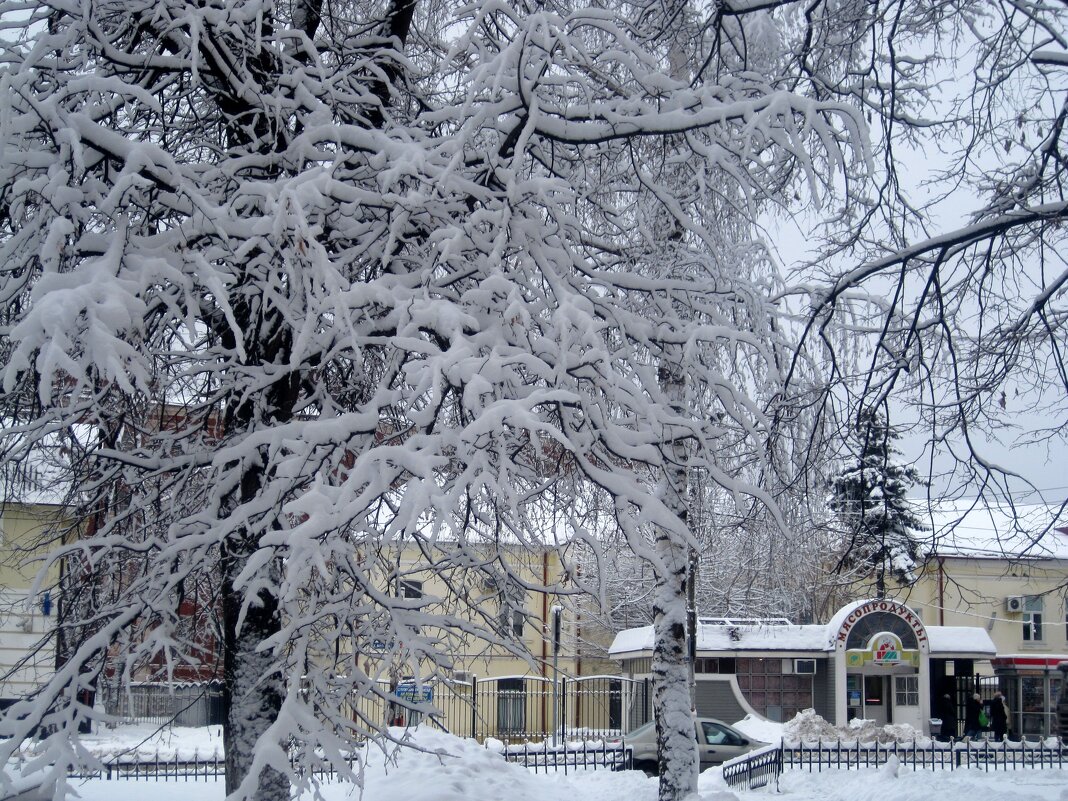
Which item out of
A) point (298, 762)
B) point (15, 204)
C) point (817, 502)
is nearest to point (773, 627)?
point (817, 502)

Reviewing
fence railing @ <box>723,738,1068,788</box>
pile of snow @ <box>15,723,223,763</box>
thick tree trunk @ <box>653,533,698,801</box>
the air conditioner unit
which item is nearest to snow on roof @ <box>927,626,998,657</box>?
the air conditioner unit

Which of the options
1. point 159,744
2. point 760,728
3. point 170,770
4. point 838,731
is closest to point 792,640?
point 760,728

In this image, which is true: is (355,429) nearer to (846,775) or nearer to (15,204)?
(15,204)

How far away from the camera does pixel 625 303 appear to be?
274 inches

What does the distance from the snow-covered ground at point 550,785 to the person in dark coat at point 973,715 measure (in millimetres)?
7459

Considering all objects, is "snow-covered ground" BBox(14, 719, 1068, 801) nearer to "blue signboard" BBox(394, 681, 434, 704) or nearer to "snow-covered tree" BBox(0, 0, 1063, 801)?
"blue signboard" BBox(394, 681, 434, 704)

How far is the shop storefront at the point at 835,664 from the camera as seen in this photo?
25.5 m

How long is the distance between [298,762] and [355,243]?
123 inches

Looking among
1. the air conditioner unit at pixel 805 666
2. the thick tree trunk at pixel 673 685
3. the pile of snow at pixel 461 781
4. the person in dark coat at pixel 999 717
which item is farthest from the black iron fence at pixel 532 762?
the person in dark coat at pixel 999 717

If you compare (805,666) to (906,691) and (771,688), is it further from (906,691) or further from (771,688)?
(906,691)

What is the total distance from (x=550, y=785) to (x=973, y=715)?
1768cm

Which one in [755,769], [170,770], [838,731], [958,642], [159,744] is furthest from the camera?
[958,642]

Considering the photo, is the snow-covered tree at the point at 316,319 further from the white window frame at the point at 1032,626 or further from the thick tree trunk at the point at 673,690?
the white window frame at the point at 1032,626

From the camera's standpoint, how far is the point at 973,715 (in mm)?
26062
